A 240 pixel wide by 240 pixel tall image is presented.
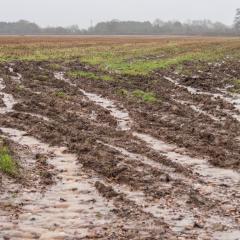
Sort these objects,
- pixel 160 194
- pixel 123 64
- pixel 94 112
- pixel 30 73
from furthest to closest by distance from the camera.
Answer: pixel 123 64 → pixel 30 73 → pixel 94 112 → pixel 160 194

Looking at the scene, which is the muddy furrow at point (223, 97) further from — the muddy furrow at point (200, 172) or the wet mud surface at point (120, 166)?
the muddy furrow at point (200, 172)

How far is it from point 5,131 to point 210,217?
666cm

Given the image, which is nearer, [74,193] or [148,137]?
[74,193]

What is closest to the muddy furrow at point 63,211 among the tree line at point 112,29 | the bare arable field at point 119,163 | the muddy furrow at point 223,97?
the bare arable field at point 119,163

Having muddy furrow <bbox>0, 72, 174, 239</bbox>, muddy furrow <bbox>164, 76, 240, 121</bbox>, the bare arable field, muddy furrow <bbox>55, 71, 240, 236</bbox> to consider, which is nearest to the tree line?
muddy furrow <bbox>164, 76, 240, 121</bbox>

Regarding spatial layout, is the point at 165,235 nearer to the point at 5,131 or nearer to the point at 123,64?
the point at 5,131

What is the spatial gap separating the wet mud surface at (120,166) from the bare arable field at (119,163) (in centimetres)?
2

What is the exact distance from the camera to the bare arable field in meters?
7.68

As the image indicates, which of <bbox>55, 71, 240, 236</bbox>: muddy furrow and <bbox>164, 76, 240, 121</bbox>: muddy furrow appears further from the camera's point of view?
<bbox>164, 76, 240, 121</bbox>: muddy furrow

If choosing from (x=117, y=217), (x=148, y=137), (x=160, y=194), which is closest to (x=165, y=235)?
(x=117, y=217)

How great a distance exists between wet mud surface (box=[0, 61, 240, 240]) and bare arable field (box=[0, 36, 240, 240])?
17 millimetres

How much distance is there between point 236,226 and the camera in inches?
298

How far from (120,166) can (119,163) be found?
0.29 metres

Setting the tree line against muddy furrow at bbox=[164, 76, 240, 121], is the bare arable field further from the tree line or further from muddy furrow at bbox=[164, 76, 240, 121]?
the tree line
